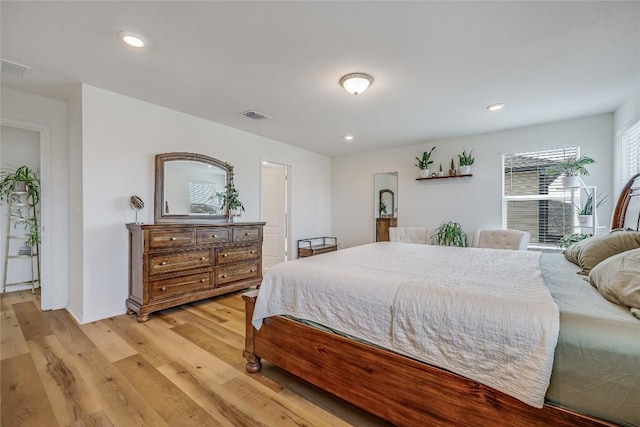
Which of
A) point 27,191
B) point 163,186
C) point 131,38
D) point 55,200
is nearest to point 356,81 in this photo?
point 131,38

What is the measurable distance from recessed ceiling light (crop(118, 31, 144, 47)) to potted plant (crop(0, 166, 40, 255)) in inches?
124

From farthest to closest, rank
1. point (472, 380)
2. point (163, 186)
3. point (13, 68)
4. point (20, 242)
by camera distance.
Result: 1. point (20, 242)
2. point (163, 186)
3. point (13, 68)
4. point (472, 380)

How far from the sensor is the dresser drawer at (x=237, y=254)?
11.4 ft

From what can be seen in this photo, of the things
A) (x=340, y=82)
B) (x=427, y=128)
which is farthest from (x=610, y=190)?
(x=340, y=82)

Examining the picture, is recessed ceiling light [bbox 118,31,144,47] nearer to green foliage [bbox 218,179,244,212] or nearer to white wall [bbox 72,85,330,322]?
white wall [bbox 72,85,330,322]

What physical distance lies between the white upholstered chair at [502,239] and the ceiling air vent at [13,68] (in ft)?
18.0

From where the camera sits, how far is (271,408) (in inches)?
61.9

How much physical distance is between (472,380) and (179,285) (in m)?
2.95

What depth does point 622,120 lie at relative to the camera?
3.06 metres

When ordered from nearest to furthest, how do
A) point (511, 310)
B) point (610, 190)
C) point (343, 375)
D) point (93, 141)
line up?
point (511, 310) → point (343, 375) → point (93, 141) → point (610, 190)

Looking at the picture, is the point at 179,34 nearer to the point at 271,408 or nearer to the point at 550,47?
the point at 271,408

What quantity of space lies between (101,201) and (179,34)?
6.45 feet

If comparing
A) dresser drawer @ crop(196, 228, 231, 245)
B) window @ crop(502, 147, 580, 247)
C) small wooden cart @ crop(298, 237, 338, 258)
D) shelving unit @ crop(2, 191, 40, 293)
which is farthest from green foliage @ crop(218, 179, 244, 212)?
window @ crop(502, 147, 580, 247)

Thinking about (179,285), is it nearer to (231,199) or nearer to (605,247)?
(231,199)
